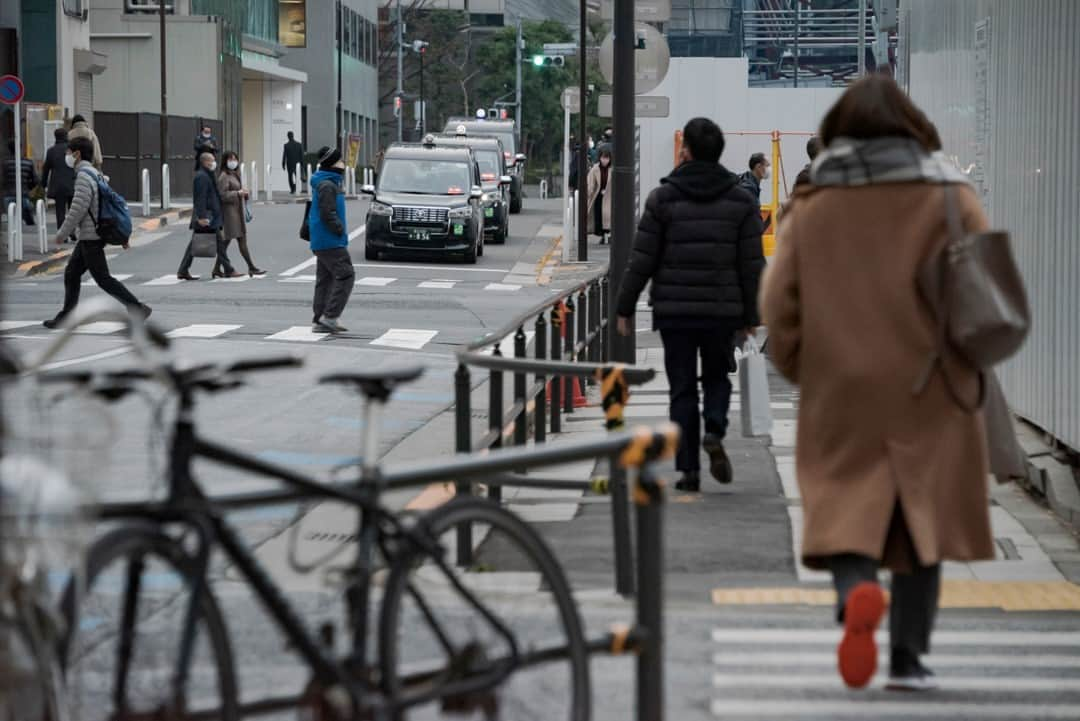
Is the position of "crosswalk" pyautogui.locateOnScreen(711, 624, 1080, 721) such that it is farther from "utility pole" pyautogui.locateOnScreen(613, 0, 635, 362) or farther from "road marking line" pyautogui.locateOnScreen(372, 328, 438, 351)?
"road marking line" pyautogui.locateOnScreen(372, 328, 438, 351)

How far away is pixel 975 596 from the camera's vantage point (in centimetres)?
752

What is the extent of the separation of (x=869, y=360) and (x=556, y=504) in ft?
13.8

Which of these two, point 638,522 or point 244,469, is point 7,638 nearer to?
point 244,469

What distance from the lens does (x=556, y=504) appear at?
384 inches

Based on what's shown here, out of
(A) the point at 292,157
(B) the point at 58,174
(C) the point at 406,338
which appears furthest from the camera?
(A) the point at 292,157

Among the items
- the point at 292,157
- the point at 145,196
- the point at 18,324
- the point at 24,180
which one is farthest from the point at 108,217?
the point at 292,157

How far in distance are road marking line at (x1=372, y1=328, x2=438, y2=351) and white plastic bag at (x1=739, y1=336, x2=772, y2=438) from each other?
9122 millimetres

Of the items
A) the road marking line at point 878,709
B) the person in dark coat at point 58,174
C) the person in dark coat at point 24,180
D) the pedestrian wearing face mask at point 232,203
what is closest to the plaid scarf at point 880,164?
the road marking line at point 878,709

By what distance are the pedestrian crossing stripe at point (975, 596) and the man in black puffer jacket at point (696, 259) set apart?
7.85ft

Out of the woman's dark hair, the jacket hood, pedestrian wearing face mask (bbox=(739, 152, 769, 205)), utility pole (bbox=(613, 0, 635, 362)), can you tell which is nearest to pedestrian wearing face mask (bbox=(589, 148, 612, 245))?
pedestrian wearing face mask (bbox=(739, 152, 769, 205))

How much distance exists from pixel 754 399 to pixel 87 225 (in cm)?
1105

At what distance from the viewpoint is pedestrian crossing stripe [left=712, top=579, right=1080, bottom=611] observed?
734cm

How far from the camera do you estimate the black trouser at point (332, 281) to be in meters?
19.9

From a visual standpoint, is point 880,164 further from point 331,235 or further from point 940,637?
point 331,235
